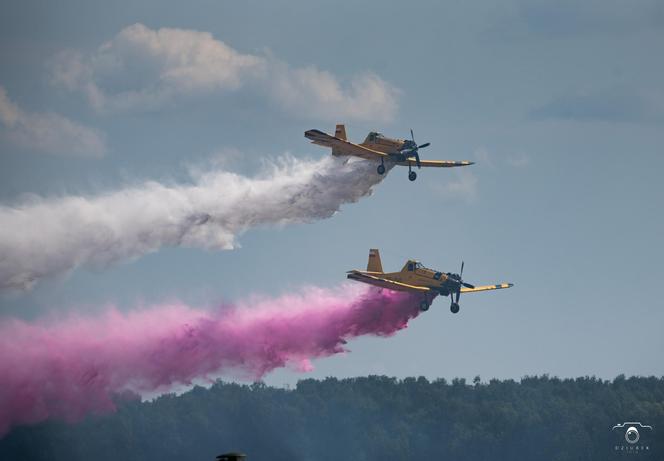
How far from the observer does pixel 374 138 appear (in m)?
106

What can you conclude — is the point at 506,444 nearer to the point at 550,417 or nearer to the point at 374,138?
the point at 550,417

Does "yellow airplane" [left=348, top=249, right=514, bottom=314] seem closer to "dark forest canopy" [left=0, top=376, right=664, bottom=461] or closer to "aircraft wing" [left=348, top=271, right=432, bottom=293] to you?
"aircraft wing" [left=348, top=271, right=432, bottom=293]

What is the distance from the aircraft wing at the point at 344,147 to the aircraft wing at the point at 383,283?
7.54m

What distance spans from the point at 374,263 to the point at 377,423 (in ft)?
206

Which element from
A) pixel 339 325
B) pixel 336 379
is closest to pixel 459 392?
pixel 336 379

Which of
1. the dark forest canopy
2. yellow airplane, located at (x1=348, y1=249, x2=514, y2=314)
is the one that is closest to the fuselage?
yellow airplane, located at (x1=348, y1=249, x2=514, y2=314)

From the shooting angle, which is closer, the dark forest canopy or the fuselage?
the fuselage

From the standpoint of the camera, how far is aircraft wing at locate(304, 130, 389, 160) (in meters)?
106

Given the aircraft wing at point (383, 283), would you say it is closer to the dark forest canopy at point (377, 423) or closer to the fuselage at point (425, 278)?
the fuselage at point (425, 278)

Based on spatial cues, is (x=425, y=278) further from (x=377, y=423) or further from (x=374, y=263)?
(x=377, y=423)

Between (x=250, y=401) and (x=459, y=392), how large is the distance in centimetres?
2442

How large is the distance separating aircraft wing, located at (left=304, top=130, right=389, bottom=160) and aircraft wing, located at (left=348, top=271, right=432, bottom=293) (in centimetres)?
754

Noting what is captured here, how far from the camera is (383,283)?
106000 mm

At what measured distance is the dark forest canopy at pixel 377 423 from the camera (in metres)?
159
